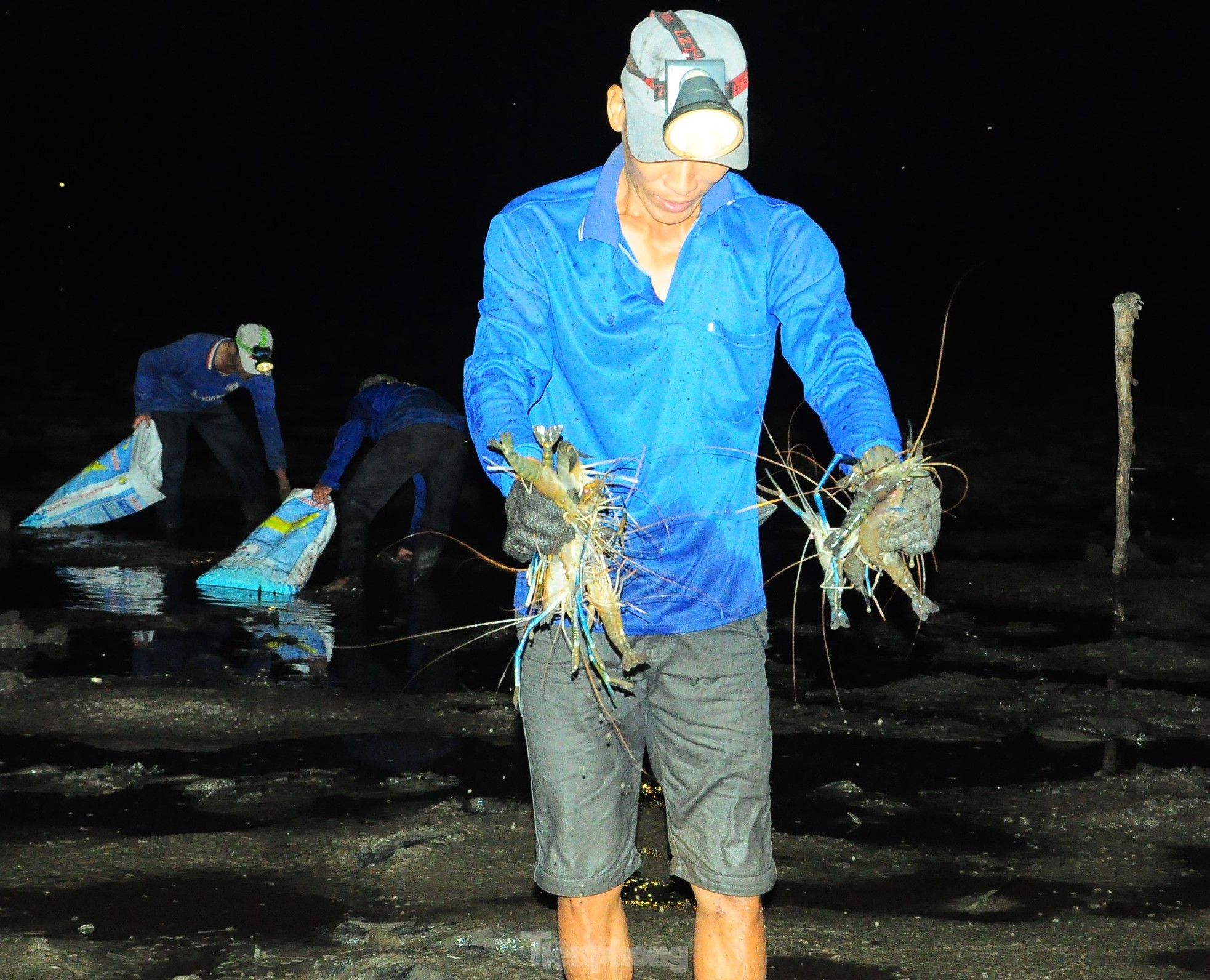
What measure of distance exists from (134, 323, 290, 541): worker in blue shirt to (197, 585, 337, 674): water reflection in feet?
4.43

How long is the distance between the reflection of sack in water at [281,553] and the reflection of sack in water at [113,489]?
136 centimetres

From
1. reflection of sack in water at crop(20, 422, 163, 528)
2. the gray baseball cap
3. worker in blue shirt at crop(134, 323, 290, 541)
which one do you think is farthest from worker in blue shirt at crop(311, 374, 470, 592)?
the gray baseball cap

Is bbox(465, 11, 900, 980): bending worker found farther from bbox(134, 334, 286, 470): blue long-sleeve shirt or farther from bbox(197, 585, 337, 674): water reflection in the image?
bbox(134, 334, 286, 470): blue long-sleeve shirt

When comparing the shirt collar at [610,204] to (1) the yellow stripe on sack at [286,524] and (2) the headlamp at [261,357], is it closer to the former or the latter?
(1) the yellow stripe on sack at [286,524]

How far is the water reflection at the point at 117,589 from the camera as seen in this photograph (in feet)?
26.5

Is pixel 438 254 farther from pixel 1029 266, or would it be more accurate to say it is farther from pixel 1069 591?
pixel 1069 591

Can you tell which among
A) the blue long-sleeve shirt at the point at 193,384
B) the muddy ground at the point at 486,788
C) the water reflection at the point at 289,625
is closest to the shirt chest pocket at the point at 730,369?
the muddy ground at the point at 486,788

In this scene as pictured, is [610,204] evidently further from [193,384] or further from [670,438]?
[193,384]

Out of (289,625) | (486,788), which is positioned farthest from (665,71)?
(289,625)

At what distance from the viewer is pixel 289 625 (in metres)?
7.85

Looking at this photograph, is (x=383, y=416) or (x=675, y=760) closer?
(x=675, y=760)

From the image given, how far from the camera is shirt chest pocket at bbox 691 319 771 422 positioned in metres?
3.02

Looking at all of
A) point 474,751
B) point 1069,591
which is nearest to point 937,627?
point 1069,591

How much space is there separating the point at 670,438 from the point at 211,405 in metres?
7.90
